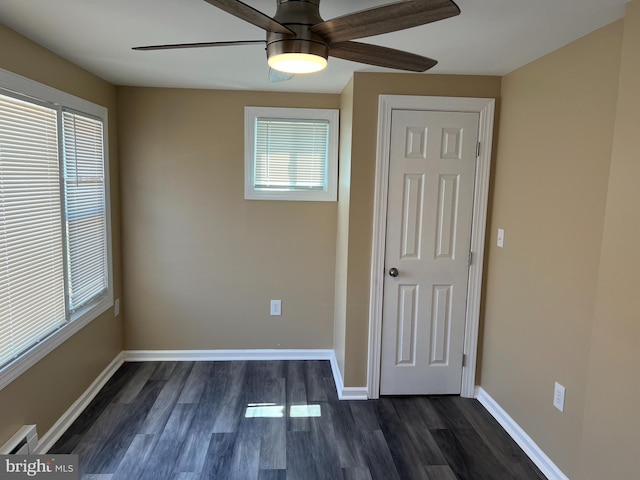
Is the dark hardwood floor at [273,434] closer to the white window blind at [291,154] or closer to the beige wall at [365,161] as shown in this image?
the beige wall at [365,161]

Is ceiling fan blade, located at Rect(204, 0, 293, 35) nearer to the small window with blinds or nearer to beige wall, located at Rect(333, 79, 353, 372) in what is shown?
beige wall, located at Rect(333, 79, 353, 372)

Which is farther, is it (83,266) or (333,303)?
(333,303)

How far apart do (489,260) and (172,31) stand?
2407 mm

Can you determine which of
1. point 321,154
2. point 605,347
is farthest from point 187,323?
point 605,347

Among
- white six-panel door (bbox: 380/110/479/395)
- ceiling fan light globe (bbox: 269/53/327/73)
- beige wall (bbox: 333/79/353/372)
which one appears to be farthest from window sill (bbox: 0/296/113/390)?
white six-panel door (bbox: 380/110/479/395)

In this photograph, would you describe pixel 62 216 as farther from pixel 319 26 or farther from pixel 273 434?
pixel 319 26

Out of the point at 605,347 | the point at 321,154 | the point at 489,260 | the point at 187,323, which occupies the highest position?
the point at 321,154

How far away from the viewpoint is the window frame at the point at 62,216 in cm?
196

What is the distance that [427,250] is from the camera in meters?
2.82

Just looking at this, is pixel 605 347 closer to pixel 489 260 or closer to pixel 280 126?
pixel 489 260

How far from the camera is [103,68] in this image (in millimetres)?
2686

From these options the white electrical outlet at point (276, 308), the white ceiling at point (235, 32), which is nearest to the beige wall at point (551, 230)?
the white ceiling at point (235, 32)

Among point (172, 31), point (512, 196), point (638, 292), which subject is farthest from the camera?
Answer: point (512, 196)

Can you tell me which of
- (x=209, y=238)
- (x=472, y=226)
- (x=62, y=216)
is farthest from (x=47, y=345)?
(x=472, y=226)
